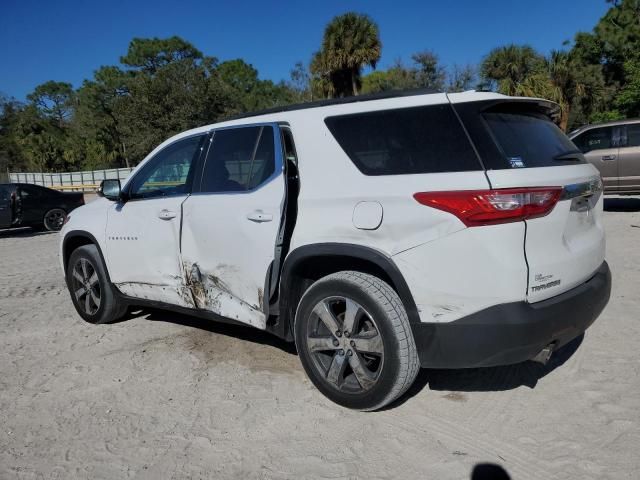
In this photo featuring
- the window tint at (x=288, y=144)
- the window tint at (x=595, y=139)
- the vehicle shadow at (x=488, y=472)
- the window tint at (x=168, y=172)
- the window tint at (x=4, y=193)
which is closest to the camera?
the vehicle shadow at (x=488, y=472)

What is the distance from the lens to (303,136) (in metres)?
3.20

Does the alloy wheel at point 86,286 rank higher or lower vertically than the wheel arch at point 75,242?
lower

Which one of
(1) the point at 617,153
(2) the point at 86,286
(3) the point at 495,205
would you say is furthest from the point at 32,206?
(1) the point at 617,153

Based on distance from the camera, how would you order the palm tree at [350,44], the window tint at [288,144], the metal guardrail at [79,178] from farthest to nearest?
the metal guardrail at [79,178] < the palm tree at [350,44] < the window tint at [288,144]

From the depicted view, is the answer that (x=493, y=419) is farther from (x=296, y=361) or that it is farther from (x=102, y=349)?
(x=102, y=349)

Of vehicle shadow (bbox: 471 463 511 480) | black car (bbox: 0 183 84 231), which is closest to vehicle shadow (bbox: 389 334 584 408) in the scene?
vehicle shadow (bbox: 471 463 511 480)

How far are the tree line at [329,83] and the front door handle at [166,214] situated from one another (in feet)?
51.4

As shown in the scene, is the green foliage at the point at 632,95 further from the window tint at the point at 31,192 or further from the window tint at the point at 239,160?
the window tint at the point at 239,160

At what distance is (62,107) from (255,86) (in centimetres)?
3268

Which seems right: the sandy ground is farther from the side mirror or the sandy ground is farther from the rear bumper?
the side mirror

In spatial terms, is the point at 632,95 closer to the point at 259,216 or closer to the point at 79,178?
the point at 259,216

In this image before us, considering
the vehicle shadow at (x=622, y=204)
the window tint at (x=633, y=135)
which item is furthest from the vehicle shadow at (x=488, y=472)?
the vehicle shadow at (x=622, y=204)

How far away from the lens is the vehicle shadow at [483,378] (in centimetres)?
328

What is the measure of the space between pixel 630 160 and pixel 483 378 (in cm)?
925
